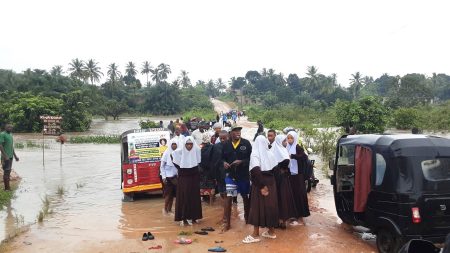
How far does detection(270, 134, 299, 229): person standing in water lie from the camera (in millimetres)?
7508

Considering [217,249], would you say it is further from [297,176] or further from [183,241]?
[297,176]

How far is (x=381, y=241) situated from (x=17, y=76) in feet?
261

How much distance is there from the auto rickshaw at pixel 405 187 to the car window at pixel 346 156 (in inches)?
35.3

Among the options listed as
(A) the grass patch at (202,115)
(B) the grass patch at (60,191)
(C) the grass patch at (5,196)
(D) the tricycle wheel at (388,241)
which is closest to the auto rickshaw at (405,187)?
(D) the tricycle wheel at (388,241)

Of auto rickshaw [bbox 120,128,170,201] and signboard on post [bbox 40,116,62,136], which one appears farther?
signboard on post [bbox 40,116,62,136]

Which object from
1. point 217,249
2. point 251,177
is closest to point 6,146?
point 217,249

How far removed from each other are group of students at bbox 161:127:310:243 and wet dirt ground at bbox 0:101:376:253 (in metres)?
0.30

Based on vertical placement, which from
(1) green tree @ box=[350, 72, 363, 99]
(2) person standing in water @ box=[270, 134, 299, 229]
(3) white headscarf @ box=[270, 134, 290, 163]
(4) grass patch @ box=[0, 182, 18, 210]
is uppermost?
(1) green tree @ box=[350, 72, 363, 99]

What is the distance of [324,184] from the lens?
518 inches

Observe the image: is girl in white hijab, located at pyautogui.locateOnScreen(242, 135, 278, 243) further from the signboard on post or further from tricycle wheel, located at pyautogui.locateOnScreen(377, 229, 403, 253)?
the signboard on post

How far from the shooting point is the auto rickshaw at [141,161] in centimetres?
1162

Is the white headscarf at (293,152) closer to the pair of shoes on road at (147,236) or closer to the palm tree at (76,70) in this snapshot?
the pair of shoes on road at (147,236)

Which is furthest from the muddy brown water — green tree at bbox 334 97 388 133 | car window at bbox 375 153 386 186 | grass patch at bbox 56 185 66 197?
green tree at bbox 334 97 388 133

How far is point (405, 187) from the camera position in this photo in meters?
6.00
